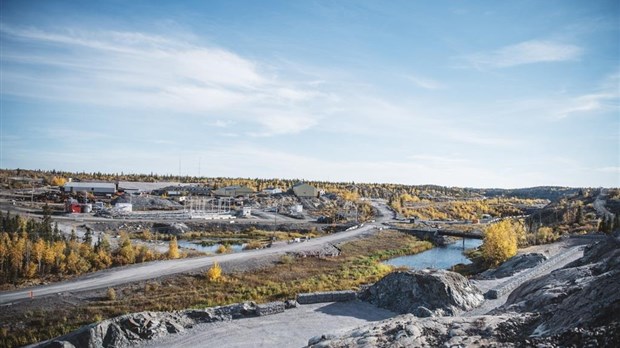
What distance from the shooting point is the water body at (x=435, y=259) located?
51150mm

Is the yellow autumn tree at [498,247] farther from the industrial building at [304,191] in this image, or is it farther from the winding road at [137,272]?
the industrial building at [304,191]

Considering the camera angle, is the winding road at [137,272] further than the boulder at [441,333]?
Yes

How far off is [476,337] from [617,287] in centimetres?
308

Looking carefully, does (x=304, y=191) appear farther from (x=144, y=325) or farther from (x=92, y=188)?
(x=144, y=325)

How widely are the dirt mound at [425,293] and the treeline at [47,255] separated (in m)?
27.6

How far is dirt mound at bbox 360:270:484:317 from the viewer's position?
20984 mm

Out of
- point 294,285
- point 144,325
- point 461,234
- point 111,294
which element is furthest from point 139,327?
point 461,234

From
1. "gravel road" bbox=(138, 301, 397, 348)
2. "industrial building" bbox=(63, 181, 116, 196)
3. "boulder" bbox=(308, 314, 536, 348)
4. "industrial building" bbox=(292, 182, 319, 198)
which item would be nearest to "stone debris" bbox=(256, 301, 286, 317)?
"gravel road" bbox=(138, 301, 397, 348)

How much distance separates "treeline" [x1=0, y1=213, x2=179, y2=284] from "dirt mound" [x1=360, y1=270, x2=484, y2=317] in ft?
90.6

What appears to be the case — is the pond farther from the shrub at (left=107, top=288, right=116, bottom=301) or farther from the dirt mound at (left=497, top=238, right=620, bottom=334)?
the dirt mound at (left=497, top=238, right=620, bottom=334)

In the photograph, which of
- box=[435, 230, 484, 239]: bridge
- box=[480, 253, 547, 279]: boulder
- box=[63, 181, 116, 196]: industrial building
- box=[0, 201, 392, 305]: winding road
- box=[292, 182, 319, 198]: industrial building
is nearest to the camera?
box=[0, 201, 392, 305]: winding road

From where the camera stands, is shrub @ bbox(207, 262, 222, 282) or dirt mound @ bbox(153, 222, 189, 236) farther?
dirt mound @ bbox(153, 222, 189, 236)

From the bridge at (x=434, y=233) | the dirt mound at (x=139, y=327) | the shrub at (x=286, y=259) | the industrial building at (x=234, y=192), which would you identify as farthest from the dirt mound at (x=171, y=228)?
the industrial building at (x=234, y=192)

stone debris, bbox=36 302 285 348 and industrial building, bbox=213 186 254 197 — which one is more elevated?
industrial building, bbox=213 186 254 197
